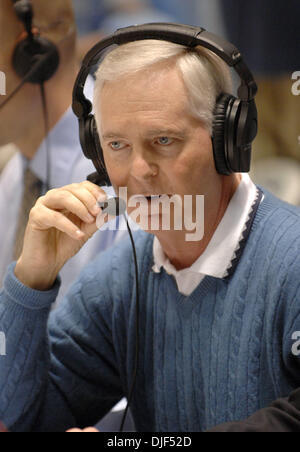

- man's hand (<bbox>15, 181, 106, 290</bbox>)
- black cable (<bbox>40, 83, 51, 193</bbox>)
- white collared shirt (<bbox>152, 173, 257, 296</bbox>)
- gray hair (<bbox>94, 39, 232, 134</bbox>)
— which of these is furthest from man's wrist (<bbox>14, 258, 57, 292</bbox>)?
gray hair (<bbox>94, 39, 232, 134</bbox>)

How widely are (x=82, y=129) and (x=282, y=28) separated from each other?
0.39 metres

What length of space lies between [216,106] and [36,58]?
14.7 inches


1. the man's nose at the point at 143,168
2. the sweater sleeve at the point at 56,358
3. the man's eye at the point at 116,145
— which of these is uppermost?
the man's eye at the point at 116,145

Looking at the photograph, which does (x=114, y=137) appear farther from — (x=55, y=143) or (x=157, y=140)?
(x=55, y=143)

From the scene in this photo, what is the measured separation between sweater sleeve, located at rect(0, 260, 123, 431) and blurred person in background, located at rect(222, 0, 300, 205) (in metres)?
0.45

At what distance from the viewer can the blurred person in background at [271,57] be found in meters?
1.16

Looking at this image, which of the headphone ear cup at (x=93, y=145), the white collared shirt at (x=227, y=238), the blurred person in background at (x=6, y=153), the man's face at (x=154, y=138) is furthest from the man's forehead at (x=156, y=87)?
the blurred person in background at (x=6, y=153)

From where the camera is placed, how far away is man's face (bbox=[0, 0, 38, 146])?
1.22 meters

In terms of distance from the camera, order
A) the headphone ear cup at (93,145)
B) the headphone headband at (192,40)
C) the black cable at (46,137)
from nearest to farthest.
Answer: the headphone headband at (192,40) → the headphone ear cup at (93,145) → the black cable at (46,137)

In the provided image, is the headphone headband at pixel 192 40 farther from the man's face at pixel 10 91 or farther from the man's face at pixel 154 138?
the man's face at pixel 10 91

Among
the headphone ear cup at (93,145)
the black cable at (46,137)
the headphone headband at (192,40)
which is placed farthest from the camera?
the black cable at (46,137)

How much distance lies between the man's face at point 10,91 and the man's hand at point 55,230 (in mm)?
198

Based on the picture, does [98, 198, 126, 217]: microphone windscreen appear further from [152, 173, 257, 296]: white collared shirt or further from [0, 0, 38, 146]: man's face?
[0, 0, 38, 146]: man's face

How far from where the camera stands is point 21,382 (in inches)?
50.0
